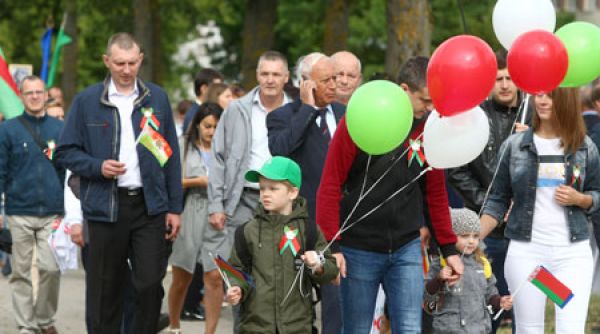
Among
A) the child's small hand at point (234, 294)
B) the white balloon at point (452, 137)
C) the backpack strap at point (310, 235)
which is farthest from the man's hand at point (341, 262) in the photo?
the white balloon at point (452, 137)

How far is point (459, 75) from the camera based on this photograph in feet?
22.6

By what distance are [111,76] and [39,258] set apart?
291cm

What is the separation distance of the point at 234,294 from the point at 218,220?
2518 mm

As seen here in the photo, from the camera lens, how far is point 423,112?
7699 millimetres

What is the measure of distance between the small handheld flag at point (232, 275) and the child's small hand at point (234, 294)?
0.05 metres

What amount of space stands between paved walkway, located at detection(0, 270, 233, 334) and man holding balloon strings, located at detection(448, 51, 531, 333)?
119 inches

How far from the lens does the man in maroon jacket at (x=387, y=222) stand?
24.3 ft

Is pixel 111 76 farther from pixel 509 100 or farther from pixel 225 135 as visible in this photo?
pixel 509 100

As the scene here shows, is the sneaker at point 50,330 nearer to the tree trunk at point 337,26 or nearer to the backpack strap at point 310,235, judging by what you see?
the backpack strap at point 310,235

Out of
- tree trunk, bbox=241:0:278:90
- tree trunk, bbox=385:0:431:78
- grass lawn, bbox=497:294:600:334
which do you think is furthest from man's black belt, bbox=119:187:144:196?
tree trunk, bbox=241:0:278:90

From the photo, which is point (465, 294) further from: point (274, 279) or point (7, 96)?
point (7, 96)

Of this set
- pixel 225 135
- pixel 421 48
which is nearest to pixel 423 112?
pixel 225 135

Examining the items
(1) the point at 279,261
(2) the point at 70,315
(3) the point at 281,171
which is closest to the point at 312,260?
(1) the point at 279,261

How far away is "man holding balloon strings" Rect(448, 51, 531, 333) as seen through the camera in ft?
29.4
